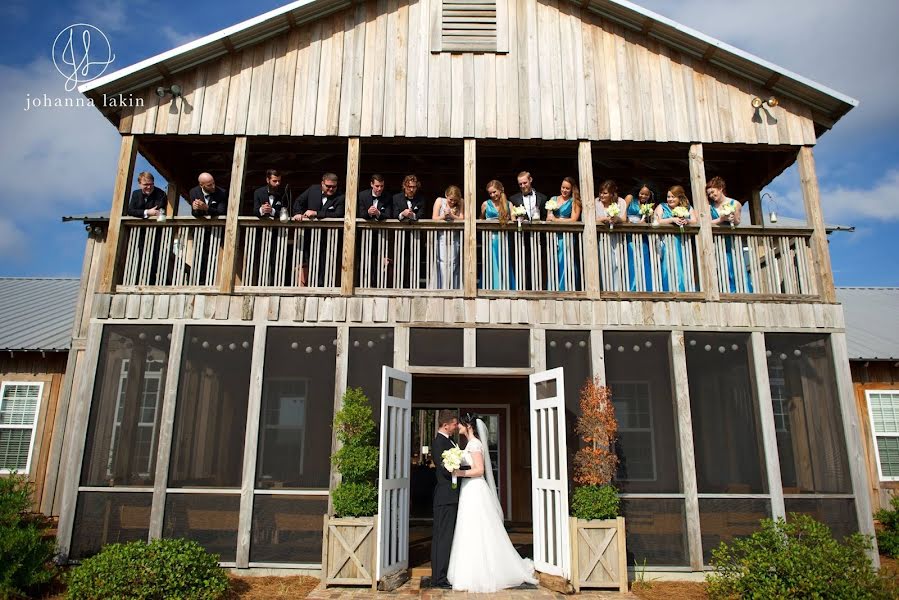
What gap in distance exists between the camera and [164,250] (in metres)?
8.92

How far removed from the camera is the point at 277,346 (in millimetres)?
8484

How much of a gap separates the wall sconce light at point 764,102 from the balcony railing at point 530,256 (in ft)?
10.5

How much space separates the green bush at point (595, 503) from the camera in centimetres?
739

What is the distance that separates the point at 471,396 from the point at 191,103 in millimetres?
7549

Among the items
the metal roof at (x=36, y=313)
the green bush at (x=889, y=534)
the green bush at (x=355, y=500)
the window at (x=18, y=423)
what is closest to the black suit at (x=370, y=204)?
the green bush at (x=355, y=500)

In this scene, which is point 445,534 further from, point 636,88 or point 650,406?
point 636,88

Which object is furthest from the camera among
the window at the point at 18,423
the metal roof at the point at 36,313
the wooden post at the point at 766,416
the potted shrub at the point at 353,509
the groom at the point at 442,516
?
the metal roof at the point at 36,313

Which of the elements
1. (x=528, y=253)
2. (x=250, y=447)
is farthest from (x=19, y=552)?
(x=528, y=253)

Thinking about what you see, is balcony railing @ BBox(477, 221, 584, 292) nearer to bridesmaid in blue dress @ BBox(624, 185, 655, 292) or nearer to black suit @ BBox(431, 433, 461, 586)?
bridesmaid in blue dress @ BBox(624, 185, 655, 292)

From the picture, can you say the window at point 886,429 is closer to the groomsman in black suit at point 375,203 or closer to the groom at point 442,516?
the groom at point 442,516

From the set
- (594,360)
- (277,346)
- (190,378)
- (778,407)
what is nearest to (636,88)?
(594,360)

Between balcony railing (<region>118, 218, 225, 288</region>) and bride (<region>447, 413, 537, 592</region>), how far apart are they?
14.6 feet

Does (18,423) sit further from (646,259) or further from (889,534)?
(889,534)

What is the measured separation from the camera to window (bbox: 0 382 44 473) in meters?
12.2
